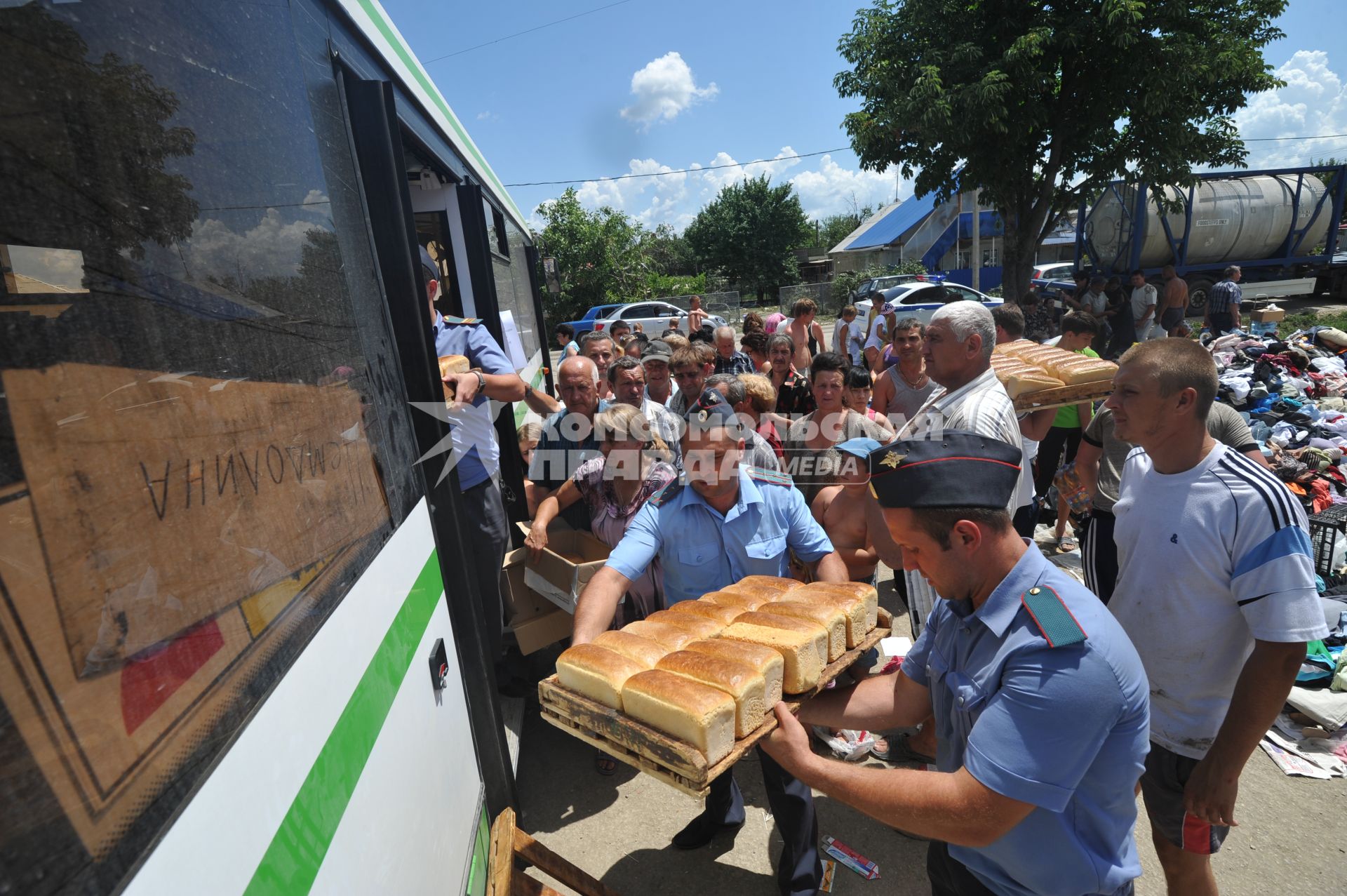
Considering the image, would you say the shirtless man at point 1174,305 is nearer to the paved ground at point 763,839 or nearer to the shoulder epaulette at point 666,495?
the paved ground at point 763,839

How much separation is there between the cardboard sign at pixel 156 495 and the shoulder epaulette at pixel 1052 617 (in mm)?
1554

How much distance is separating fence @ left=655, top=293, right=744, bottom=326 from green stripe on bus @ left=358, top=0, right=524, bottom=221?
23907 millimetres

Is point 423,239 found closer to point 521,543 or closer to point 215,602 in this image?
point 521,543

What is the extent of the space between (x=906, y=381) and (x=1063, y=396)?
153 centimetres

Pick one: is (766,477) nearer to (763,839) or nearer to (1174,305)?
(763,839)

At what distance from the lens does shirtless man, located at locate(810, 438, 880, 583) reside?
143 inches

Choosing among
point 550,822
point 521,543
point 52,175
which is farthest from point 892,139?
point 52,175

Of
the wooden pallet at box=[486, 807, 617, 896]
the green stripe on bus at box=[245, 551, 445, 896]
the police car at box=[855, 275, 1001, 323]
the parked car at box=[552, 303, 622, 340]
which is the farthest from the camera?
the parked car at box=[552, 303, 622, 340]

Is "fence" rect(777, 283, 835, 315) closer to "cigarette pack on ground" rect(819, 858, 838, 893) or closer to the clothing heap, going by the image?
the clothing heap

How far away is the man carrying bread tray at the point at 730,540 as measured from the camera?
2.67 metres

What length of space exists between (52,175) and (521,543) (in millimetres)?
3912

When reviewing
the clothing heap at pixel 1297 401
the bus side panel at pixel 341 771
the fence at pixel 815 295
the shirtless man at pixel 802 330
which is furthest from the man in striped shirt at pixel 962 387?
the fence at pixel 815 295

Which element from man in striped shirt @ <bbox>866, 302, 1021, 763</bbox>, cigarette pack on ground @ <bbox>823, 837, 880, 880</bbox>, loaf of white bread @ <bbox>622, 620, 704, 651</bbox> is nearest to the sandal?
man in striped shirt @ <bbox>866, 302, 1021, 763</bbox>

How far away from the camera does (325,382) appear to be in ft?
4.96
